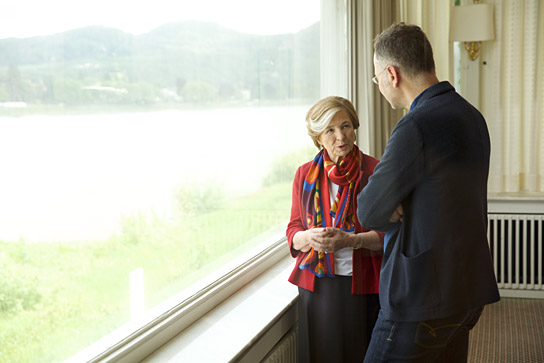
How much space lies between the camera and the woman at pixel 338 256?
2061mm

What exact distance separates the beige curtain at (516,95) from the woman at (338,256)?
3.31 metres

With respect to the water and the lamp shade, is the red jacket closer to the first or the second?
the water

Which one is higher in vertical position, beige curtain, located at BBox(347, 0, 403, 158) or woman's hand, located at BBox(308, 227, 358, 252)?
beige curtain, located at BBox(347, 0, 403, 158)

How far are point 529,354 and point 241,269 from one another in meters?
2.20

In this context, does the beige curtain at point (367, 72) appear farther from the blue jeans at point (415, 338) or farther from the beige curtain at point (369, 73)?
the blue jeans at point (415, 338)

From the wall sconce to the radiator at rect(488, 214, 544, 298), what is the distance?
1565 millimetres

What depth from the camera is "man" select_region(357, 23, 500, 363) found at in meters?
1.57

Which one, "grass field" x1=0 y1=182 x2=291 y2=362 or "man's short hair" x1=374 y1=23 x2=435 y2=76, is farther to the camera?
"man's short hair" x1=374 y1=23 x2=435 y2=76

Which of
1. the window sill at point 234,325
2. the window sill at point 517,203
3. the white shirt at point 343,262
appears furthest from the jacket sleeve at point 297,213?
the window sill at point 517,203

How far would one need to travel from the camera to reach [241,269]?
2.57m

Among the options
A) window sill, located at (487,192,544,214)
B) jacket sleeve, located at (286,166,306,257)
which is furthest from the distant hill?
window sill, located at (487,192,544,214)

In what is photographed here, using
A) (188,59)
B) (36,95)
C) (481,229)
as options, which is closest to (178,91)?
(188,59)

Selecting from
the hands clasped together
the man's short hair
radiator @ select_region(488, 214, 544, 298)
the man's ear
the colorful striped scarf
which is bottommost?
radiator @ select_region(488, 214, 544, 298)

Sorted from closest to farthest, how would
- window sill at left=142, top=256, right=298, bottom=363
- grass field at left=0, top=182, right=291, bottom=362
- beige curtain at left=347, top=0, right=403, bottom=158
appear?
1. grass field at left=0, top=182, right=291, bottom=362
2. window sill at left=142, top=256, right=298, bottom=363
3. beige curtain at left=347, top=0, right=403, bottom=158
